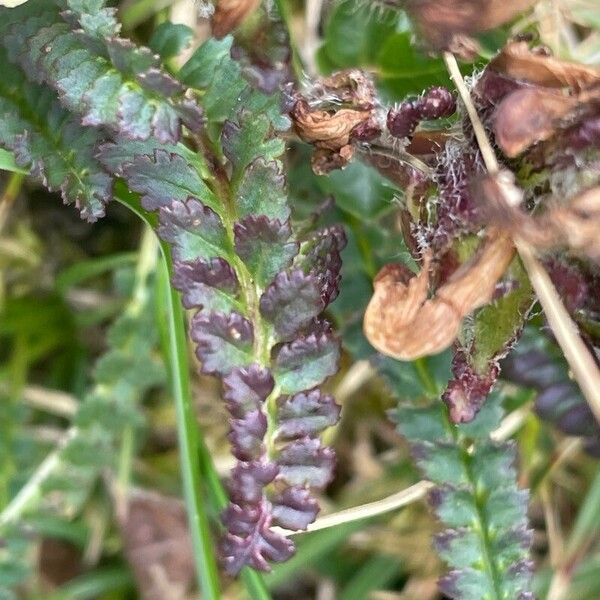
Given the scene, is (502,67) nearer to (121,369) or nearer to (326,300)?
(326,300)

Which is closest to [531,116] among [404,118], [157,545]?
[404,118]

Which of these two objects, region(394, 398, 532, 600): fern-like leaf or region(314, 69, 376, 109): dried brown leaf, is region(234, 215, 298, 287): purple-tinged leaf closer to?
region(314, 69, 376, 109): dried brown leaf

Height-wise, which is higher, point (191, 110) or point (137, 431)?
point (191, 110)

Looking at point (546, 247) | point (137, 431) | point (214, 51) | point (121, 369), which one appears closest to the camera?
point (546, 247)

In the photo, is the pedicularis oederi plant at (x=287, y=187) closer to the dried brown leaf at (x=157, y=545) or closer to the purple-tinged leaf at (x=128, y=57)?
the purple-tinged leaf at (x=128, y=57)

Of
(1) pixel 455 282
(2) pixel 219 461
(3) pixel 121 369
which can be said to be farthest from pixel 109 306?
(1) pixel 455 282

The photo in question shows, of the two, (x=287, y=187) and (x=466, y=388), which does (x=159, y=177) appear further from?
(x=466, y=388)
